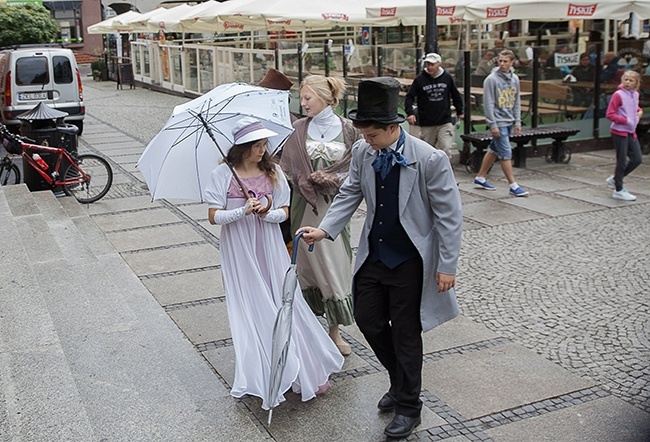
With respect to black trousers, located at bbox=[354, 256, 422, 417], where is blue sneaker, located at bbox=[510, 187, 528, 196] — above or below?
below

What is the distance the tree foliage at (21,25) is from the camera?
2606 cm

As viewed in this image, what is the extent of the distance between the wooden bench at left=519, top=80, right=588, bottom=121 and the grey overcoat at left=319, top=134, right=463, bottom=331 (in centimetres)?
983

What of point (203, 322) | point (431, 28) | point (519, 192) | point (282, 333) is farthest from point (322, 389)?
point (431, 28)

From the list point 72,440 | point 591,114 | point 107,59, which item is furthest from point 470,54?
point 107,59

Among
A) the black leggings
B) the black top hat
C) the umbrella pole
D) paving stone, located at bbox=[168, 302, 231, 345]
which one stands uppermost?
the black top hat

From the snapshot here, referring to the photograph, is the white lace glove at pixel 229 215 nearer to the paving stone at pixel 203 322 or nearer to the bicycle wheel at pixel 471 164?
the paving stone at pixel 203 322

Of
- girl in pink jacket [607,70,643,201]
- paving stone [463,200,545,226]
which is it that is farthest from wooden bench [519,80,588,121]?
paving stone [463,200,545,226]

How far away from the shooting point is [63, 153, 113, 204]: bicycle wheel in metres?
10.3

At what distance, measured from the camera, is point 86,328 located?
531 cm

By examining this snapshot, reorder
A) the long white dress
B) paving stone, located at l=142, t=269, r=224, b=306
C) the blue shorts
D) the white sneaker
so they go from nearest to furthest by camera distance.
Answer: the long white dress, paving stone, located at l=142, t=269, r=224, b=306, the white sneaker, the blue shorts

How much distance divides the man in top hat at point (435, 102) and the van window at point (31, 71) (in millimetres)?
9184

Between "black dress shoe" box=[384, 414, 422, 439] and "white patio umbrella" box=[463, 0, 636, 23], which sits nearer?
"black dress shoe" box=[384, 414, 422, 439]

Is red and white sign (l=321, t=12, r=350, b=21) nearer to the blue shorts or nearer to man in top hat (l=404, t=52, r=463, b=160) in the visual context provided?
man in top hat (l=404, t=52, r=463, b=160)

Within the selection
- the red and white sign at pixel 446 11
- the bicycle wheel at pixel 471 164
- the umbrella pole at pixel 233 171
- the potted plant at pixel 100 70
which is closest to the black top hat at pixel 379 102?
the umbrella pole at pixel 233 171
